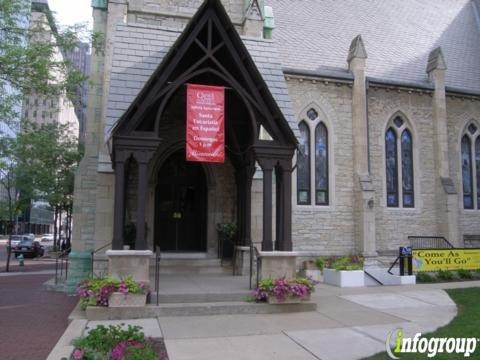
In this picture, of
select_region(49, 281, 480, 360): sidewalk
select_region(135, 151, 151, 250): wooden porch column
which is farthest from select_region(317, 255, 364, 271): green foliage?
Result: select_region(135, 151, 151, 250): wooden porch column

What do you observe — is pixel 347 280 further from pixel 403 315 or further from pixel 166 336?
pixel 166 336

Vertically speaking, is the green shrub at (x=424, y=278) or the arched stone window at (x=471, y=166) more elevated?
the arched stone window at (x=471, y=166)

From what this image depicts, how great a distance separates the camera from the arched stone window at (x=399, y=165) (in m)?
19.3

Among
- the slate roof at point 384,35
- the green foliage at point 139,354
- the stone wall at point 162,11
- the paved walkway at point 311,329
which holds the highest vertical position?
the slate roof at point 384,35

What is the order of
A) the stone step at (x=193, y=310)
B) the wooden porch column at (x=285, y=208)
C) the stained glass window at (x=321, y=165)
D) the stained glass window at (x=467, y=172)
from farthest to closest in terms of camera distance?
the stained glass window at (x=467, y=172), the stained glass window at (x=321, y=165), the wooden porch column at (x=285, y=208), the stone step at (x=193, y=310)

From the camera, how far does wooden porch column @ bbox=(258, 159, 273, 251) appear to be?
10.0 meters

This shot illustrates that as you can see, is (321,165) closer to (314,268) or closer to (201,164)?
(314,268)

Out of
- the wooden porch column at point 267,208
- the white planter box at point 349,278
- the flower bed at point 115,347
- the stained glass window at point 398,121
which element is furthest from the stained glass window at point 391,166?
the flower bed at point 115,347

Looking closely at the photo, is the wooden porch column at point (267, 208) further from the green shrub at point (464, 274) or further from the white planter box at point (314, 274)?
the green shrub at point (464, 274)

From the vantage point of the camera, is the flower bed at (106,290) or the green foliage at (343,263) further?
the green foliage at (343,263)

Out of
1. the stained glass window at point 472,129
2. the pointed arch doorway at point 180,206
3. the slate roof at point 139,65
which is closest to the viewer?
the slate roof at point 139,65

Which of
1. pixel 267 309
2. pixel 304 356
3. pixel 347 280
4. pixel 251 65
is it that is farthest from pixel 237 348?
pixel 347 280

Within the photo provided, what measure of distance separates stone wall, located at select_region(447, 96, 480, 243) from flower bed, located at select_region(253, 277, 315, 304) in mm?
13208

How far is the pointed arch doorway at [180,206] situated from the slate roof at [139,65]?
4111 millimetres
